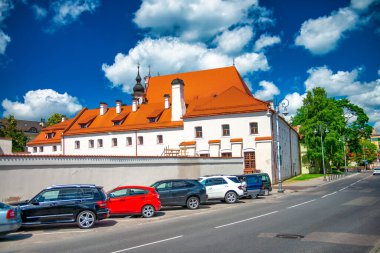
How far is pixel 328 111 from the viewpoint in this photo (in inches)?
2493

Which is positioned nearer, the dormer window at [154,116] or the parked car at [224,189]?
the parked car at [224,189]

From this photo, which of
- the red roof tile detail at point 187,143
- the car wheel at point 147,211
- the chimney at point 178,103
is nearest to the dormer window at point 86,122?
the chimney at point 178,103

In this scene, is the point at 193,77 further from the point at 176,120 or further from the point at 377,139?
the point at 377,139

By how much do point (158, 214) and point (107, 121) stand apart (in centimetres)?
4213

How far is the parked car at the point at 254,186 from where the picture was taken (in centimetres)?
2662

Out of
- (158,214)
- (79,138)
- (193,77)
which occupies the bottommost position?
(158,214)

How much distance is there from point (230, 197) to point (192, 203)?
3844mm

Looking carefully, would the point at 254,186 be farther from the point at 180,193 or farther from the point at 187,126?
the point at 187,126

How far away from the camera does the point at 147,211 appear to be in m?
17.5

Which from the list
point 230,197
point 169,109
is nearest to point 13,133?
point 169,109

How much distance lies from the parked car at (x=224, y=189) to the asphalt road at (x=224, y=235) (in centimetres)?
648

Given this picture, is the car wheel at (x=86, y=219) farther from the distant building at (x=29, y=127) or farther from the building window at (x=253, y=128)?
the distant building at (x=29, y=127)

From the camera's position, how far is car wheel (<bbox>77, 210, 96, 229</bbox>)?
47.3 ft

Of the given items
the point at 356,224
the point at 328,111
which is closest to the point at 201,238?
the point at 356,224
